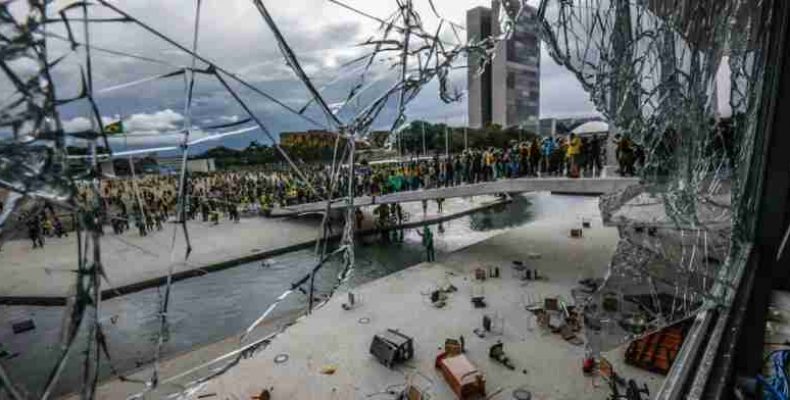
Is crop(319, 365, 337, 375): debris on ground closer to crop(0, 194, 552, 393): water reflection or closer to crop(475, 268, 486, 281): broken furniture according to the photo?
crop(0, 194, 552, 393): water reflection

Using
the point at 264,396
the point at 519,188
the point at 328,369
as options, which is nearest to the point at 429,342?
A: the point at 328,369

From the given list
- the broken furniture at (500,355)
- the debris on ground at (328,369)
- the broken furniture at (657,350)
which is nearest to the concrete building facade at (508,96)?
the broken furniture at (657,350)

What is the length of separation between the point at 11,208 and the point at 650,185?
3265 millimetres

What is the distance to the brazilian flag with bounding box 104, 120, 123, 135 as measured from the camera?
0.66 meters

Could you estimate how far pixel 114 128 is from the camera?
694 millimetres

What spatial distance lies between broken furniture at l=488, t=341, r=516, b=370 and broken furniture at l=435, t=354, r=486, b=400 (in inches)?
19.5

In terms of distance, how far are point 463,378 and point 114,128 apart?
12.5 ft

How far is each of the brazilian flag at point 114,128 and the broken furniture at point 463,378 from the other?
3742 millimetres

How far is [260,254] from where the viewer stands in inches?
387

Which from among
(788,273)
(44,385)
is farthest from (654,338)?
(44,385)

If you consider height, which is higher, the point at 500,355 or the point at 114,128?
the point at 114,128

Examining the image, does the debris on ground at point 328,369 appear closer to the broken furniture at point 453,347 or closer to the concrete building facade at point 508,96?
the broken furniture at point 453,347

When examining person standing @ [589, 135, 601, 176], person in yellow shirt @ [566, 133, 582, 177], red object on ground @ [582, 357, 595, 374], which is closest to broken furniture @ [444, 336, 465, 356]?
red object on ground @ [582, 357, 595, 374]

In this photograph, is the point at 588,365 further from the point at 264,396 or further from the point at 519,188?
the point at 519,188
